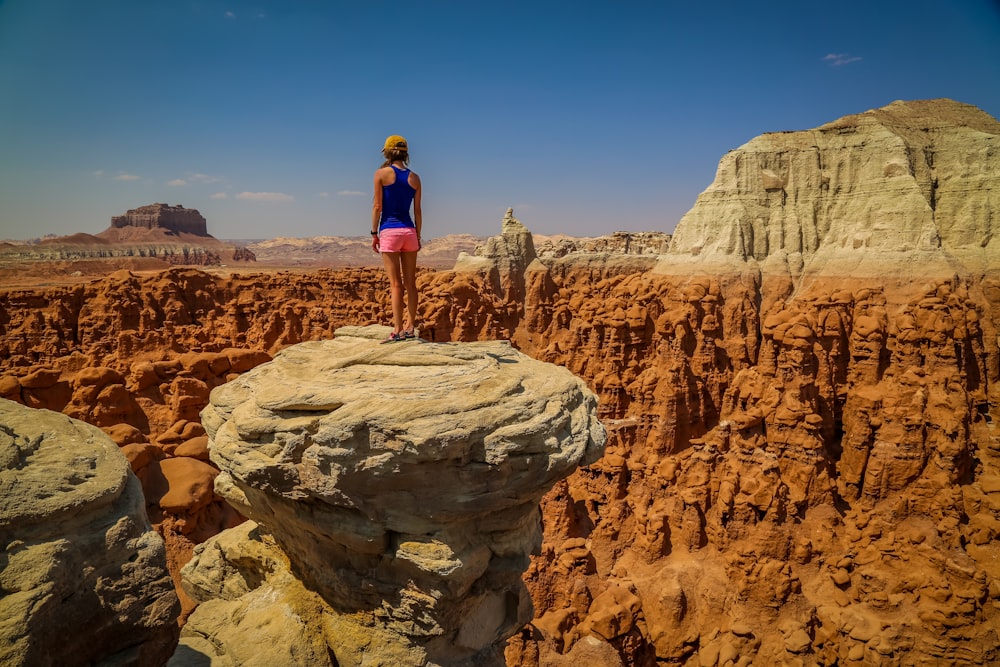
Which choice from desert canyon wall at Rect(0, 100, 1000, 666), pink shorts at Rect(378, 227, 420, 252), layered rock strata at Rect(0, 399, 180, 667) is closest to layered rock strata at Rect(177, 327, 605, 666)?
layered rock strata at Rect(0, 399, 180, 667)

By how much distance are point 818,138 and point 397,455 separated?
85.4 feet

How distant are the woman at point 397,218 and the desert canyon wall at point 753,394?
586 centimetres

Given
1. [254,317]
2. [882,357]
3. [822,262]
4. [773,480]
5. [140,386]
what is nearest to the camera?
[140,386]

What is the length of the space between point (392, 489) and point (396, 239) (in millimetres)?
2542

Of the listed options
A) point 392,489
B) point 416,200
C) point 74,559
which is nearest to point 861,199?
point 416,200

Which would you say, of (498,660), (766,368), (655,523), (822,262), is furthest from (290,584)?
(822,262)

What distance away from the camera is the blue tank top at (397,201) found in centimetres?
538

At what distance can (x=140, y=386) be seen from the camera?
491 inches

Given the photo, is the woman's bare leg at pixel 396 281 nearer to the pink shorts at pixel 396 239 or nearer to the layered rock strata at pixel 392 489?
the pink shorts at pixel 396 239

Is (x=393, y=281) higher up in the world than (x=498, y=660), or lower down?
higher up

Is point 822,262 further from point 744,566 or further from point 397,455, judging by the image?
point 397,455

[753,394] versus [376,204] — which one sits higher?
[376,204]

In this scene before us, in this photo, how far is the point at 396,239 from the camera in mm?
5496

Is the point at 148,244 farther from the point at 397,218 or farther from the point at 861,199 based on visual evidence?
the point at 397,218
